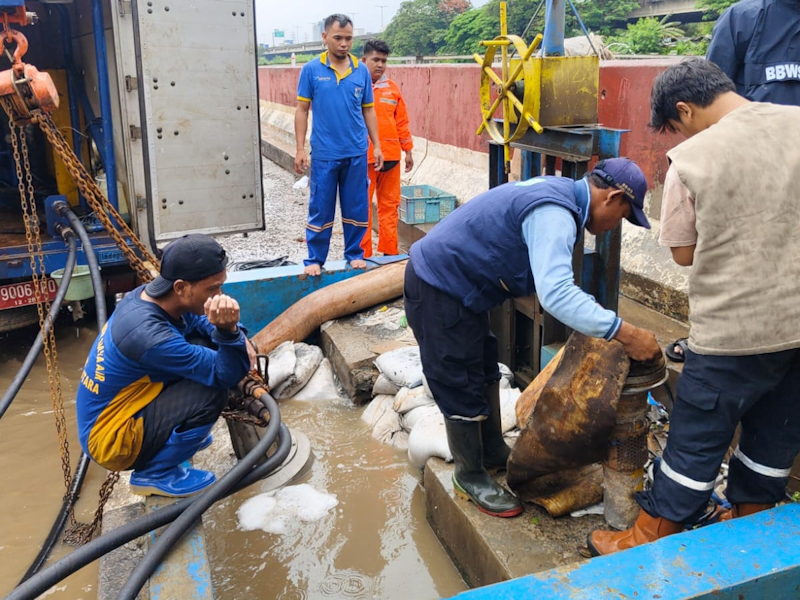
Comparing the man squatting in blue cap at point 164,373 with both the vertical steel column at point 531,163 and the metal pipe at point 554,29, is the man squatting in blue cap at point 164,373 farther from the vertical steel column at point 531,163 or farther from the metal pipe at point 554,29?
the vertical steel column at point 531,163

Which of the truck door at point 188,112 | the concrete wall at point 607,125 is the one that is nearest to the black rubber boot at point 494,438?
the concrete wall at point 607,125

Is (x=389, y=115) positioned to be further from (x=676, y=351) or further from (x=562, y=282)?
(x=562, y=282)

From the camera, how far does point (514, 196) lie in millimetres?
2514

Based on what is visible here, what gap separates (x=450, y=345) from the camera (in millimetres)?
2709

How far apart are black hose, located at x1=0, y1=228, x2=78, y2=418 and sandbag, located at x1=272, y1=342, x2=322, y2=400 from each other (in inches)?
54.8

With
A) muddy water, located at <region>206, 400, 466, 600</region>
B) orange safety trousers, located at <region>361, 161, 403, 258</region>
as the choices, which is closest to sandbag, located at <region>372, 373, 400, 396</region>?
muddy water, located at <region>206, 400, 466, 600</region>

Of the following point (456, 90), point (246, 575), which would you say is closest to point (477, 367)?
point (246, 575)

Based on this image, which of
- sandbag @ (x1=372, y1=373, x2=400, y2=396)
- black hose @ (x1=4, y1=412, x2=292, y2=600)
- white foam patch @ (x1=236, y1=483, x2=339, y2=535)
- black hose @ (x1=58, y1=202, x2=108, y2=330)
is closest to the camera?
black hose @ (x1=4, y1=412, x2=292, y2=600)

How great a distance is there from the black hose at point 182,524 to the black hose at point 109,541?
6 cm

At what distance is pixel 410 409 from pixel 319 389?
92 cm

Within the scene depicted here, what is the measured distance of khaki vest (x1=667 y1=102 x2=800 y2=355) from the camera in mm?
2076

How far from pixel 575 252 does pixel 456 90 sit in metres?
5.51

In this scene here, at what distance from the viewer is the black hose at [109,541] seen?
1.98 metres

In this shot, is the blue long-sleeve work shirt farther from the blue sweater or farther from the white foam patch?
the white foam patch
